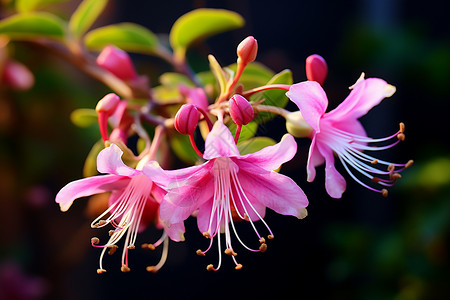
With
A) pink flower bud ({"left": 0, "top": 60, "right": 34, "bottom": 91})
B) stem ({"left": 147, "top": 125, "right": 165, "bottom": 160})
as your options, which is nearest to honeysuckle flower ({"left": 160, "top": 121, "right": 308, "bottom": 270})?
stem ({"left": 147, "top": 125, "right": 165, "bottom": 160})

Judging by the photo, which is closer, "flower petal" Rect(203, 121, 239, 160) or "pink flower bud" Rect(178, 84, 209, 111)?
"flower petal" Rect(203, 121, 239, 160)

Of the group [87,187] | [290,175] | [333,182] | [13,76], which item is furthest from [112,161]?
[290,175]

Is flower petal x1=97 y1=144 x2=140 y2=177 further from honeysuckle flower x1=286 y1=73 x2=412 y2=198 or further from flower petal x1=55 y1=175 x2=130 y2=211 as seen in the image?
honeysuckle flower x1=286 y1=73 x2=412 y2=198

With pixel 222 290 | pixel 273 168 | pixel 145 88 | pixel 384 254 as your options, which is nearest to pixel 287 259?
pixel 222 290

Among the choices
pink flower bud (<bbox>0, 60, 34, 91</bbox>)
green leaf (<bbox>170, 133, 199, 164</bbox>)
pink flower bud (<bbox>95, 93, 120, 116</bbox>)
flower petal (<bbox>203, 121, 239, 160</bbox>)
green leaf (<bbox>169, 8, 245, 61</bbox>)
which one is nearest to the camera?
flower petal (<bbox>203, 121, 239, 160</bbox>)

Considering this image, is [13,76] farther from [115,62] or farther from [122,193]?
[122,193]

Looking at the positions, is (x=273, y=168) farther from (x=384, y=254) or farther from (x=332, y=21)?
(x=332, y=21)
